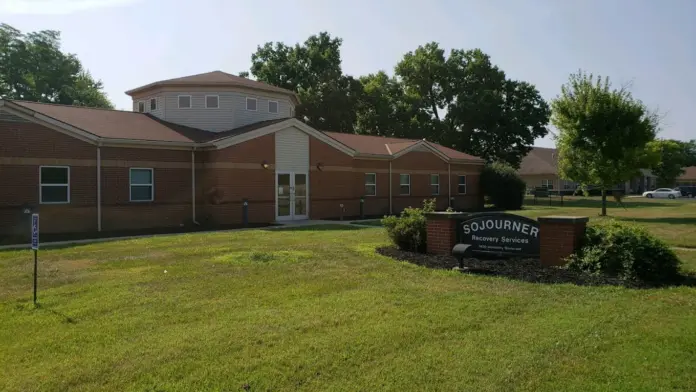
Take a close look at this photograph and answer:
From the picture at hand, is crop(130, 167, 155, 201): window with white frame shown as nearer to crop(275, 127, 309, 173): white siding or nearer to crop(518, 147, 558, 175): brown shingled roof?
crop(275, 127, 309, 173): white siding

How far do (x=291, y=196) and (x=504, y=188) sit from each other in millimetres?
18049

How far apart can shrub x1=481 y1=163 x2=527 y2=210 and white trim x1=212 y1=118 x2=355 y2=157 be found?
1400cm

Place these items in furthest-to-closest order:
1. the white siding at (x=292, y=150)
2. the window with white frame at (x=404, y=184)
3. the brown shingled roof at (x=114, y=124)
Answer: the window with white frame at (x=404, y=184), the white siding at (x=292, y=150), the brown shingled roof at (x=114, y=124)

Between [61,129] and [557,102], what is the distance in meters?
22.4

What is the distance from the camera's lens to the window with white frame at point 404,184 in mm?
31936

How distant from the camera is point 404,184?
Answer: 1268 inches

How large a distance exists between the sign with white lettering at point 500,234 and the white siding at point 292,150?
13586mm

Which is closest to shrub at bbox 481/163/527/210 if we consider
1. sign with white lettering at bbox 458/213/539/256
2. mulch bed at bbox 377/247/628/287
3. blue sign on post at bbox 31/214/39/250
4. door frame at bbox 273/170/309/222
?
door frame at bbox 273/170/309/222

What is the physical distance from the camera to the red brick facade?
18422 millimetres

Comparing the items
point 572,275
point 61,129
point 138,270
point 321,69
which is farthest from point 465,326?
point 321,69

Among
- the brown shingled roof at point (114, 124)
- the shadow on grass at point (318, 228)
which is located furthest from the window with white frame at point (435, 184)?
the brown shingled roof at point (114, 124)

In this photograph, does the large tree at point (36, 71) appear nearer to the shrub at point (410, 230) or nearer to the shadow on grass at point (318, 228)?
the shadow on grass at point (318, 228)

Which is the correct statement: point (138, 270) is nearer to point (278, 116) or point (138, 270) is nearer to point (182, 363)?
point (182, 363)

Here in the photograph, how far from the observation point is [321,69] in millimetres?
50625
